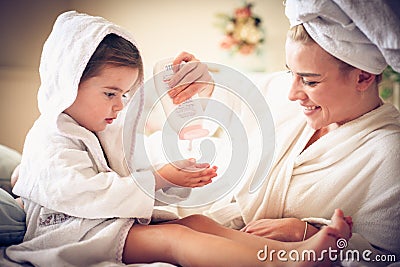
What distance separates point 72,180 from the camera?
85 cm

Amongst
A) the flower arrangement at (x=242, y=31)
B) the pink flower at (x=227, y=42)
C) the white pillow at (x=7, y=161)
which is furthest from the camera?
the flower arrangement at (x=242, y=31)

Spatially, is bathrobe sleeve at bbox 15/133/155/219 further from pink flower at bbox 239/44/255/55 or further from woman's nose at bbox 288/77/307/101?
pink flower at bbox 239/44/255/55

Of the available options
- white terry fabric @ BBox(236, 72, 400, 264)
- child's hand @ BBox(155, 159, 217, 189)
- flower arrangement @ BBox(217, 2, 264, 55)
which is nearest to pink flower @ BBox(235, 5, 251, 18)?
flower arrangement @ BBox(217, 2, 264, 55)

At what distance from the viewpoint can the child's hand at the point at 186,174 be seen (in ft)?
A: 2.92

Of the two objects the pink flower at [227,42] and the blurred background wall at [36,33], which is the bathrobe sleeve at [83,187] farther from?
the pink flower at [227,42]

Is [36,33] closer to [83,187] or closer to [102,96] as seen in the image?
[102,96]

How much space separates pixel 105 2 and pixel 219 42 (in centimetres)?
96

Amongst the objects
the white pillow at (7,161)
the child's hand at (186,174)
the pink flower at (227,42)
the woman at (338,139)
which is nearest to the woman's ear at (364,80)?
the woman at (338,139)

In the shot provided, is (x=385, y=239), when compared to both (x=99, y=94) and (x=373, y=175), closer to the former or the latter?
(x=373, y=175)

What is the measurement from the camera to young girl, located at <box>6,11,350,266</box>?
0.83 m

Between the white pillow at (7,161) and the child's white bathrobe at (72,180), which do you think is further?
the white pillow at (7,161)

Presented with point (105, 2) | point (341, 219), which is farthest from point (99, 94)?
point (341, 219)

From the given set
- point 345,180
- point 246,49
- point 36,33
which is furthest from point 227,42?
point 345,180

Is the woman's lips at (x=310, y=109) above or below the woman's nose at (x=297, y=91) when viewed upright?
below
